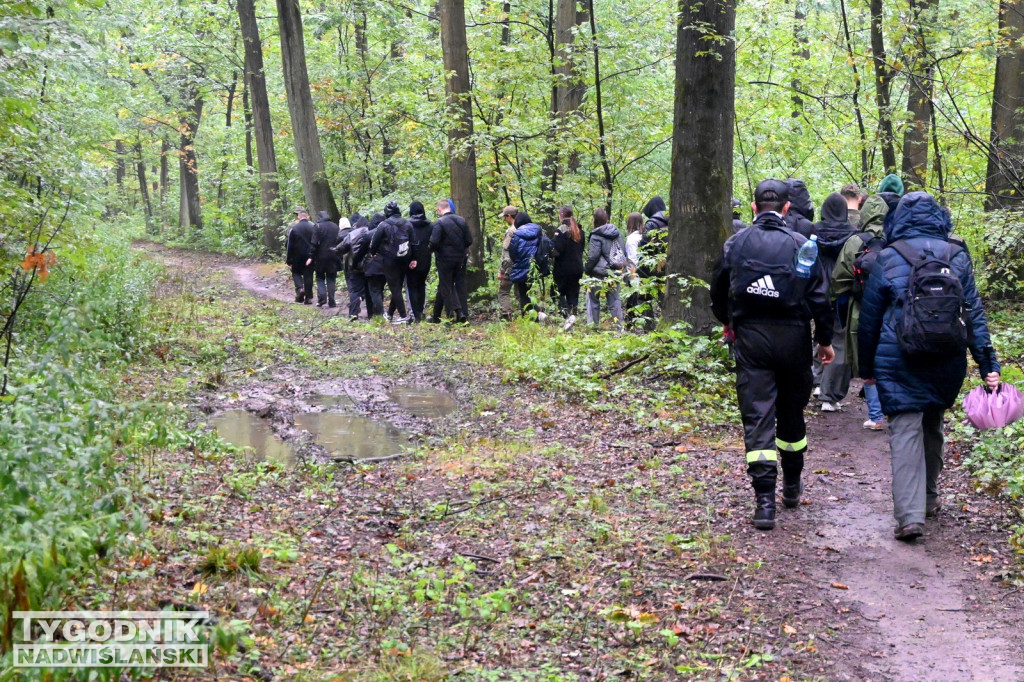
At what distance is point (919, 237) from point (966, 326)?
0.66 meters

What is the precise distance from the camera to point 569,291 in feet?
51.2

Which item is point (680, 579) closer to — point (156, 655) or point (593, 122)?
point (156, 655)

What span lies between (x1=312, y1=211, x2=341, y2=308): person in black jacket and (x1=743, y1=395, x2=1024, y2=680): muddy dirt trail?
14.5 m

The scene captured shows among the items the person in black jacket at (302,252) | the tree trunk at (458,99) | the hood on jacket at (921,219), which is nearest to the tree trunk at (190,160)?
the person in black jacket at (302,252)

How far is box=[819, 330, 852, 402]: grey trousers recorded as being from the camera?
9391 mm

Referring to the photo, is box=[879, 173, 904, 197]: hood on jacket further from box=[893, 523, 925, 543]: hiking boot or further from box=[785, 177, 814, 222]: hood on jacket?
box=[893, 523, 925, 543]: hiking boot

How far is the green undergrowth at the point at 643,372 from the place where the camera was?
9.32 meters

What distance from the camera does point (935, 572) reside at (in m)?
5.47

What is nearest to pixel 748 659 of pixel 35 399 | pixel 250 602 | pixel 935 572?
pixel 935 572

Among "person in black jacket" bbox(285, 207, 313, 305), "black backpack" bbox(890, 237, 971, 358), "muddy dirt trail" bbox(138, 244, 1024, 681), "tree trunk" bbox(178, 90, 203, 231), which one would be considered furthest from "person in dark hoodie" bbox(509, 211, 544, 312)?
"tree trunk" bbox(178, 90, 203, 231)

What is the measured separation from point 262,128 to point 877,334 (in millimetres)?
26193

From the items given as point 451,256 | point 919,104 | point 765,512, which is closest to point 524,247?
point 451,256

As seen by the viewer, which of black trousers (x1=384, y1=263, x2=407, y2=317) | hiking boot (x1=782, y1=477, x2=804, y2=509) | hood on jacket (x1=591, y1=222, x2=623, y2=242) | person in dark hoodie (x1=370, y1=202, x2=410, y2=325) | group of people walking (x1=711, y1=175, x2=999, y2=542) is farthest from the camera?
black trousers (x1=384, y1=263, x2=407, y2=317)

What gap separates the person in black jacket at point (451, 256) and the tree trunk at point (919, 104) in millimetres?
7357
